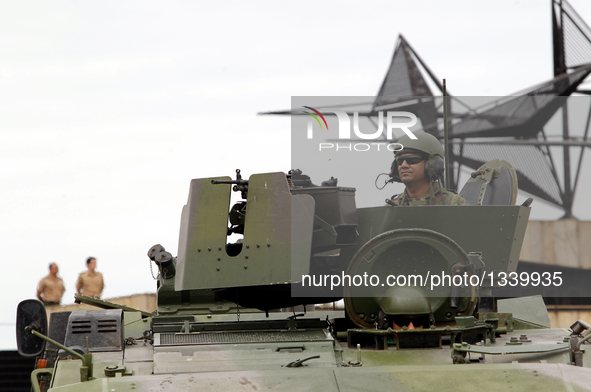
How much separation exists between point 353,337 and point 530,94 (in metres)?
14.5

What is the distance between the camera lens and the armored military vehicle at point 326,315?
6.00 m

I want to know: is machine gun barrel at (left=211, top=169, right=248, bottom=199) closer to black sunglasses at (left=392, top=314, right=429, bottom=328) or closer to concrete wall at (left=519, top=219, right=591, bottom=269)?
black sunglasses at (left=392, top=314, right=429, bottom=328)

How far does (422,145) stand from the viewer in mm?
9484

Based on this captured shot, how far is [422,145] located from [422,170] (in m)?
0.29

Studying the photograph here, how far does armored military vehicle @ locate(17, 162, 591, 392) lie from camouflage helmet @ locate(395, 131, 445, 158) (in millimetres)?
1417

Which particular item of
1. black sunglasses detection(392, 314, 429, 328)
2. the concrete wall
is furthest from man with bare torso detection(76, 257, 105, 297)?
the concrete wall

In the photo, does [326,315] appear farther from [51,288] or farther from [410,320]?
[51,288]

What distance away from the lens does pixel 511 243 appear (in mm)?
8016

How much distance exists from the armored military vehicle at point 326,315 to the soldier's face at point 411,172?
138cm

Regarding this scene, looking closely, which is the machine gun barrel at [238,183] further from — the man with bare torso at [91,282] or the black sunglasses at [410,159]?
the man with bare torso at [91,282]

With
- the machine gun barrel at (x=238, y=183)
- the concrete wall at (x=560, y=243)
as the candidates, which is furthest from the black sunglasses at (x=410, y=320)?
the concrete wall at (x=560, y=243)

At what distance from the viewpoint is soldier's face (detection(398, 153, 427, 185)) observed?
9578mm

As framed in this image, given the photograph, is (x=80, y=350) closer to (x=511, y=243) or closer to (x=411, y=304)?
(x=411, y=304)

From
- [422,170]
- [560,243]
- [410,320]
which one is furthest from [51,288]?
[560,243]
